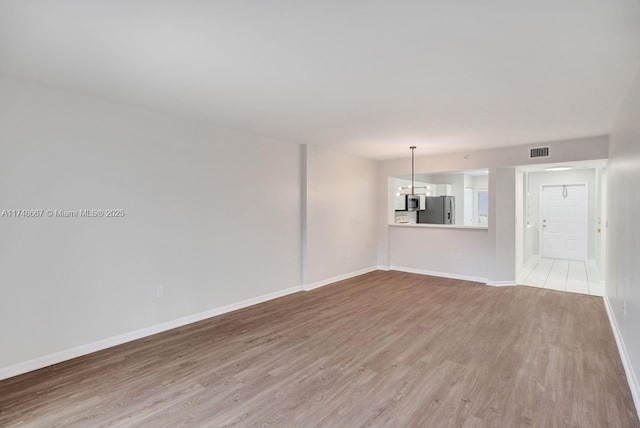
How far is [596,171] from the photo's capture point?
7500mm

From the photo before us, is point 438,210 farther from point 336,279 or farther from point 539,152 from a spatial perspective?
point 336,279

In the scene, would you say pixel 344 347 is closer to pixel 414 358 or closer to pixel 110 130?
pixel 414 358

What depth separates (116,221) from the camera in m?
3.33

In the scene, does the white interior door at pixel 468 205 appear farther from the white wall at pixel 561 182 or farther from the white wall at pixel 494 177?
the white wall at pixel 494 177

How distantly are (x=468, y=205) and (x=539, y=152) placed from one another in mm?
4255

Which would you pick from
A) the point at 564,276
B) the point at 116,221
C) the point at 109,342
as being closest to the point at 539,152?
the point at 564,276

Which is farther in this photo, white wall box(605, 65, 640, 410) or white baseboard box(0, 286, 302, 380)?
white baseboard box(0, 286, 302, 380)

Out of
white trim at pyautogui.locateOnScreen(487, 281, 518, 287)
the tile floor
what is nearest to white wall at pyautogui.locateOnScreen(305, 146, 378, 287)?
white trim at pyautogui.locateOnScreen(487, 281, 518, 287)

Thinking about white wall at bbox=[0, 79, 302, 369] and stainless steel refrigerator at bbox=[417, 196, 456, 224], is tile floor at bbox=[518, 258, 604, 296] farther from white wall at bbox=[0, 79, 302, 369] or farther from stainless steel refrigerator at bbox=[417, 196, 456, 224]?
white wall at bbox=[0, 79, 302, 369]

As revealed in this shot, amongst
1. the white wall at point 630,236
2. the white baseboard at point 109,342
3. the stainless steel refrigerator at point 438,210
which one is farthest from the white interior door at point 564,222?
the white baseboard at point 109,342

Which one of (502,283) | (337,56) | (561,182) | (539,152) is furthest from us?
(561,182)

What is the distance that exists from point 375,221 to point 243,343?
449 cm

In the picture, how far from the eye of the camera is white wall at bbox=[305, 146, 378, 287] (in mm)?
5543

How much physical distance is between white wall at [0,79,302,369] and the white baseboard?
5 centimetres
